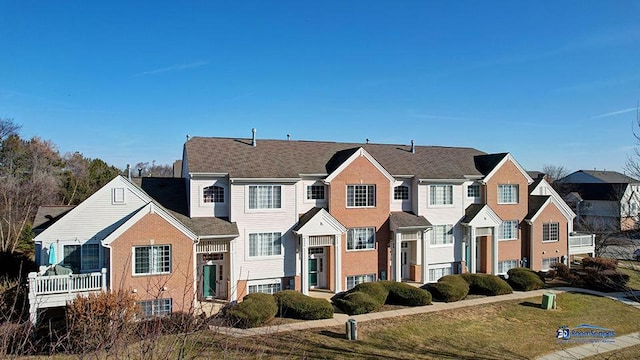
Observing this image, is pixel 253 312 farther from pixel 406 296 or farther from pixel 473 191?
pixel 473 191

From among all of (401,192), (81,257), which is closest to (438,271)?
(401,192)

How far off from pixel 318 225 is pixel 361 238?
4.08 metres

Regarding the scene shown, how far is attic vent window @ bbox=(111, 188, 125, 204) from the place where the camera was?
75.0ft

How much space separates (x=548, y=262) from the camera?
118 feet

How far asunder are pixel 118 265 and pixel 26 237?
22.6 meters

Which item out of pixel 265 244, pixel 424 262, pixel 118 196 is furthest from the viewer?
pixel 424 262

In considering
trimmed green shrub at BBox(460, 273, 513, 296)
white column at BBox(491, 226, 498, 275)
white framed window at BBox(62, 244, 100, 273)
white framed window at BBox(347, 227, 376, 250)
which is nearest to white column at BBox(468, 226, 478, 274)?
white column at BBox(491, 226, 498, 275)

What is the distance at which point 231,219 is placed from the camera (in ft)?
83.7

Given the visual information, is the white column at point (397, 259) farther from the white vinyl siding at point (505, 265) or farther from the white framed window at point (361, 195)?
the white vinyl siding at point (505, 265)

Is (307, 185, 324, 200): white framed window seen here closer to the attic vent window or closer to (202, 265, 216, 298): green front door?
(202, 265, 216, 298): green front door

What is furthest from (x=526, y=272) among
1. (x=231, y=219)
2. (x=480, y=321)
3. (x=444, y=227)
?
(x=231, y=219)

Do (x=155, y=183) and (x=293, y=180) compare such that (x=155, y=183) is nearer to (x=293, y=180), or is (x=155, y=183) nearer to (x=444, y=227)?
(x=293, y=180)

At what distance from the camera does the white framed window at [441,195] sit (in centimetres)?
3156

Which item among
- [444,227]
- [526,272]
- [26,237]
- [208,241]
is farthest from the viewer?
[26,237]
